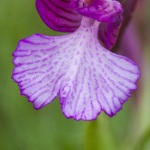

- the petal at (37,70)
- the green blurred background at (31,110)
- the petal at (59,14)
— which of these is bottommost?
the green blurred background at (31,110)

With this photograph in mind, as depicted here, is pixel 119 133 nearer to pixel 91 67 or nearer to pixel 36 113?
pixel 36 113

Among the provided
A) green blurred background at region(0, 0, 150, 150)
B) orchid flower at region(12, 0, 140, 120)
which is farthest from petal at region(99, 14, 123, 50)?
green blurred background at region(0, 0, 150, 150)

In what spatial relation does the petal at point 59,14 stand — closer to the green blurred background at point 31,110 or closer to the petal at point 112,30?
the petal at point 112,30

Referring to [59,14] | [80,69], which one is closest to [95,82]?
[80,69]

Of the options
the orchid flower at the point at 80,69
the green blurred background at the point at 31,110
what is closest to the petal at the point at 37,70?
the orchid flower at the point at 80,69

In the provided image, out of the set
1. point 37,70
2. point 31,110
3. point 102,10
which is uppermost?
point 102,10

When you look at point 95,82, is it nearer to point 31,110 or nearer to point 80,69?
point 80,69

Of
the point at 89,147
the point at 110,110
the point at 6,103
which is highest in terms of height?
the point at 110,110

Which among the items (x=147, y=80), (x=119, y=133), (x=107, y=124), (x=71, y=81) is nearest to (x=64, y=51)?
(x=71, y=81)
